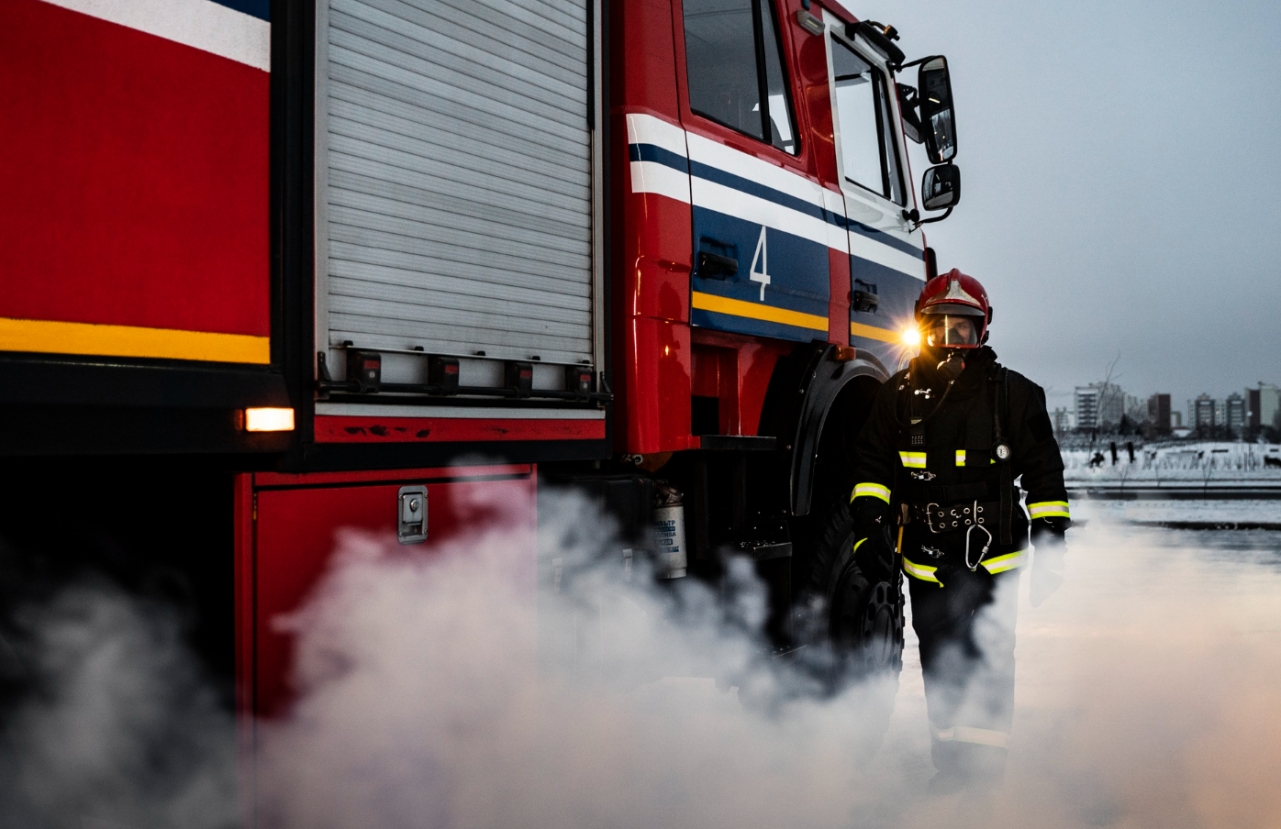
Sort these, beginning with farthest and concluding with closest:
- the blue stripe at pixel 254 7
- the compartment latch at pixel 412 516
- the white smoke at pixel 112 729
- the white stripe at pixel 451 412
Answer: the compartment latch at pixel 412 516 → the white stripe at pixel 451 412 → the white smoke at pixel 112 729 → the blue stripe at pixel 254 7

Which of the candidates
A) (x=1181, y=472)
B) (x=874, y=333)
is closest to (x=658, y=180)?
(x=874, y=333)

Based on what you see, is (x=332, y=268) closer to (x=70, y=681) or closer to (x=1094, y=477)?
(x=70, y=681)

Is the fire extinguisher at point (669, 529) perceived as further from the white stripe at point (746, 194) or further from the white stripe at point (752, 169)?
the white stripe at point (752, 169)

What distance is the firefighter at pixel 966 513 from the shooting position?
3684mm

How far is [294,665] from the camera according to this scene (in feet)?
7.83

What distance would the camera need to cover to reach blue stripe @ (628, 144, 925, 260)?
3479mm

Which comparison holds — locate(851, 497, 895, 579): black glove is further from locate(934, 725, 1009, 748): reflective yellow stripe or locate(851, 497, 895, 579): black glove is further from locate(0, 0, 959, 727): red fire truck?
locate(934, 725, 1009, 748): reflective yellow stripe

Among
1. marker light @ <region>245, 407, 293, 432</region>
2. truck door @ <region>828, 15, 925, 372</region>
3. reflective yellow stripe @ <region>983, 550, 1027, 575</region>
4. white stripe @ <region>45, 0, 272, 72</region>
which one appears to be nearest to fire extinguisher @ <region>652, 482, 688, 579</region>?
reflective yellow stripe @ <region>983, 550, 1027, 575</region>

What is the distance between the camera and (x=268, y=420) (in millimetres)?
2262

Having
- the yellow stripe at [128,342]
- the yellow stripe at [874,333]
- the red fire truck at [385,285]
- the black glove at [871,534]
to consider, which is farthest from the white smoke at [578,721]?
the yellow stripe at [874,333]

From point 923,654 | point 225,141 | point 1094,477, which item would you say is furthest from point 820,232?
point 1094,477

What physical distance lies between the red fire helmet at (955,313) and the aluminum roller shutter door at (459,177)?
133 cm

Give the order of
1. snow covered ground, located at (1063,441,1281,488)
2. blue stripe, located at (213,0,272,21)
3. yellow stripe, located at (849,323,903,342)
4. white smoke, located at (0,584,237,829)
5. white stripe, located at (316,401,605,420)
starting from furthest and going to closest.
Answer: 1. snow covered ground, located at (1063,441,1281,488)
2. yellow stripe, located at (849,323,903,342)
3. white stripe, located at (316,401,605,420)
4. white smoke, located at (0,584,237,829)
5. blue stripe, located at (213,0,272,21)

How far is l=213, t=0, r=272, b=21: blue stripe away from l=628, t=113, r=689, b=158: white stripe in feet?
4.53
